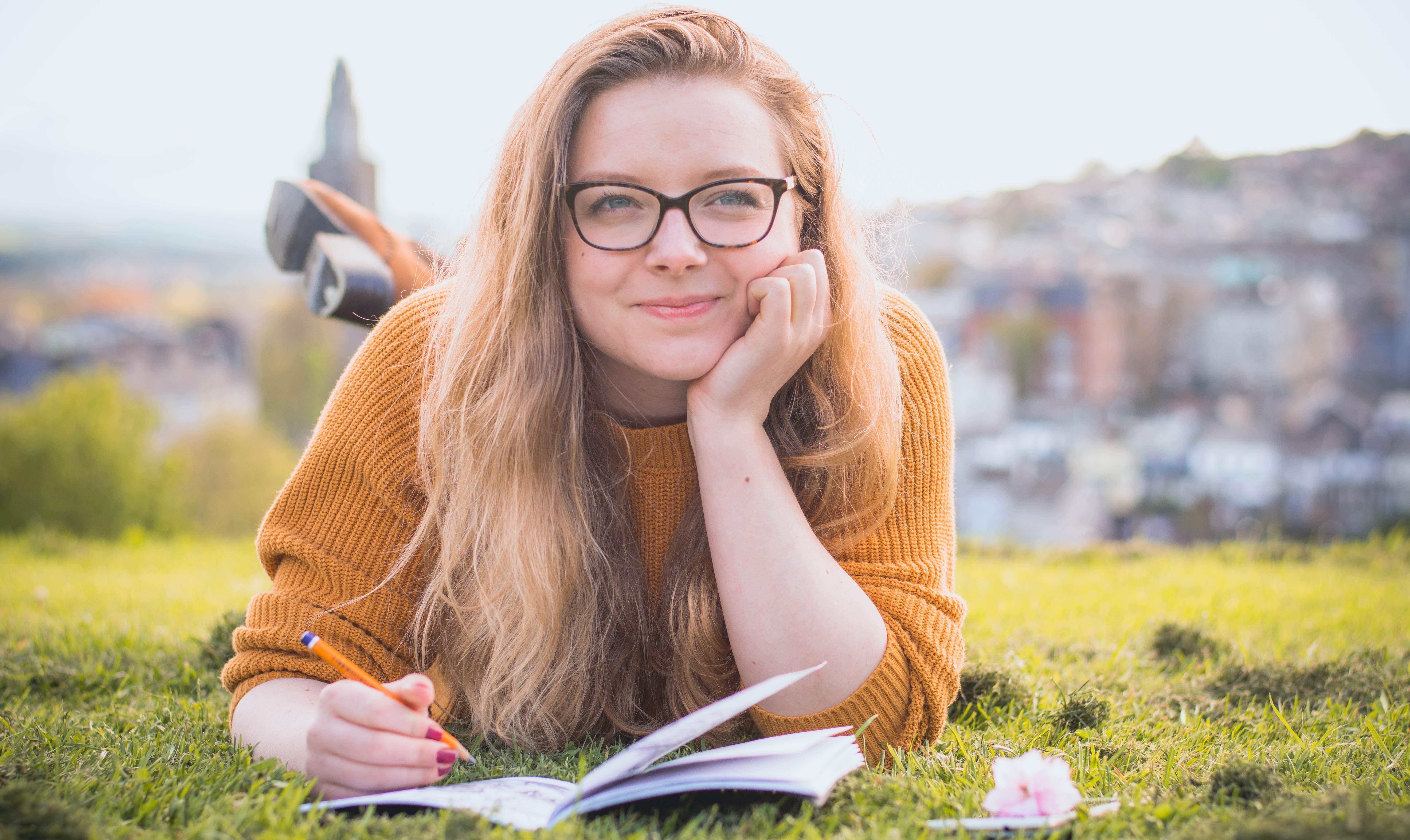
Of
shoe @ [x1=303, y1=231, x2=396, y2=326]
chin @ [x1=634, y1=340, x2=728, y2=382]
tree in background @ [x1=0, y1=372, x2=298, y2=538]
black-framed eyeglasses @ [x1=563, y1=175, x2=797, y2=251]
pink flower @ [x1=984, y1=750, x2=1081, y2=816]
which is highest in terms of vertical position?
black-framed eyeglasses @ [x1=563, y1=175, x2=797, y2=251]

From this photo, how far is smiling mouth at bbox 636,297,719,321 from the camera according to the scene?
161cm

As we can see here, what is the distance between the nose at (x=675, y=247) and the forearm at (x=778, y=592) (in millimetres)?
291

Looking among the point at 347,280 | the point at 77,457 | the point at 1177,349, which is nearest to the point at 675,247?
the point at 347,280

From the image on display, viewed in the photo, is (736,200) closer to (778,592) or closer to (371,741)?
(778,592)

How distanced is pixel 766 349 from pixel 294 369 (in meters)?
57.8

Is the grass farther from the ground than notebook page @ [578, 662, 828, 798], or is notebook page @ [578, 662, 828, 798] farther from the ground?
notebook page @ [578, 662, 828, 798]

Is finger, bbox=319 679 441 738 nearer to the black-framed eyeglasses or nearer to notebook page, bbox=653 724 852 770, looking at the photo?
notebook page, bbox=653 724 852 770

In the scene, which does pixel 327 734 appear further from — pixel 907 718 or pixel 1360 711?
pixel 1360 711

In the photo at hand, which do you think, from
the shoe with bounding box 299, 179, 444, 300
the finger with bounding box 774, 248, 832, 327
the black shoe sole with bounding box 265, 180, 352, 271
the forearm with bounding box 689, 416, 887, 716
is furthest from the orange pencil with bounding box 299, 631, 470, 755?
the black shoe sole with bounding box 265, 180, 352, 271

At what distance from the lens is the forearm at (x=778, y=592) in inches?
59.7

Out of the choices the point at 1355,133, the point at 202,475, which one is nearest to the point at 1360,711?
the point at 1355,133

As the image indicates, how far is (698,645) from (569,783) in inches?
15.3

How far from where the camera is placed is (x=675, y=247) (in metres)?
1.54

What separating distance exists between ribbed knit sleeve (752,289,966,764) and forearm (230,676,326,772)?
724 millimetres
